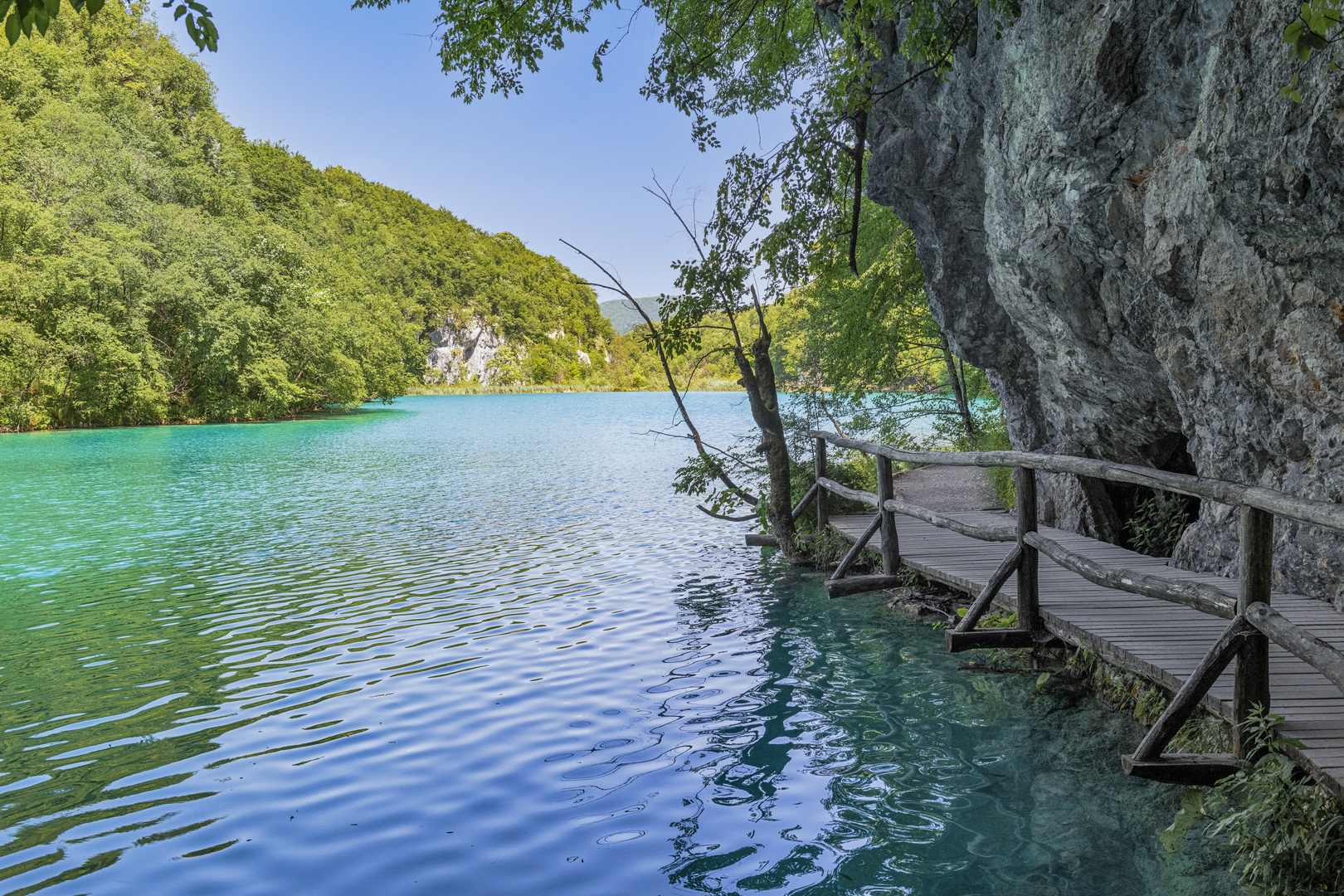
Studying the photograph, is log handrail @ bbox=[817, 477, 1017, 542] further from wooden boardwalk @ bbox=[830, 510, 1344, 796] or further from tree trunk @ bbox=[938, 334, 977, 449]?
tree trunk @ bbox=[938, 334, 977, 449]

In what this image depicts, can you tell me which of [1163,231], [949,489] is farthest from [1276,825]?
[949,489]

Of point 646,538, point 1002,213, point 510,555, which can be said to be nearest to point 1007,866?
point 1002,213

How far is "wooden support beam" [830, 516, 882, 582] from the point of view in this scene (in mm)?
8789

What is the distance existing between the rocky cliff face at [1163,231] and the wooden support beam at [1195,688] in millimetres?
1941

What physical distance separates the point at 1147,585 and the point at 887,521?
3.85 metres

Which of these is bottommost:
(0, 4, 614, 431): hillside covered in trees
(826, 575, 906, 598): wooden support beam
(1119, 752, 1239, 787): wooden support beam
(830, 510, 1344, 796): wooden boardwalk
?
(826, 575, 906, 598): wooden support beam

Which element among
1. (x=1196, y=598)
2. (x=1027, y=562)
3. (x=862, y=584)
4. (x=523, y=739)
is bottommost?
(x=523, y=739)

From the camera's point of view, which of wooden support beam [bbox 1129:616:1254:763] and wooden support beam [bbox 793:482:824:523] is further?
wooden support beam [bbox 793:482:824:523]

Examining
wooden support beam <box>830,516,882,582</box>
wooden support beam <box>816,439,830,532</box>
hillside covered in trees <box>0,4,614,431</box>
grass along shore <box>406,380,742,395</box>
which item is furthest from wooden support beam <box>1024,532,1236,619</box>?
grass along shore <box>406,380,742,395</box>

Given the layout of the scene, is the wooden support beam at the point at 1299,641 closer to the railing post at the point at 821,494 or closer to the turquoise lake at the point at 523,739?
the turquoise lake at the point at 523,739

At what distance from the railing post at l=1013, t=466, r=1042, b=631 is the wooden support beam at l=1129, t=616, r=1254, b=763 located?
1801mm

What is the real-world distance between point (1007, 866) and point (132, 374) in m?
44.2

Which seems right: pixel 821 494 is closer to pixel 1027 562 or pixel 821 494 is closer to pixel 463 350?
pixel 1027 562

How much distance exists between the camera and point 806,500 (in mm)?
11344
